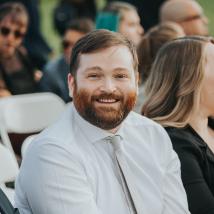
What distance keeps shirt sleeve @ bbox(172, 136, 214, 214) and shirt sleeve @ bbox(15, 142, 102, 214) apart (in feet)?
2.23

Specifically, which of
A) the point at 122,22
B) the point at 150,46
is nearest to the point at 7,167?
the point at 150,46

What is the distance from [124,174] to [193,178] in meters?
0.55

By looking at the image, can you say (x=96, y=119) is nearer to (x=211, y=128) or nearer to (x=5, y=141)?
(x=211, y=128)

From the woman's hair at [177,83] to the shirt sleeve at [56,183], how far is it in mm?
876

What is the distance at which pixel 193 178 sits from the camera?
3.81m

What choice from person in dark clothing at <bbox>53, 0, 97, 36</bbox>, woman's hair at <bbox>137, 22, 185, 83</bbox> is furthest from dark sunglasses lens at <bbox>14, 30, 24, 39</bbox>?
person in dark clothing at <bbox>53, 0, 97, 36</bbox>

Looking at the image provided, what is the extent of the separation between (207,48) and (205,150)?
50 centimetres

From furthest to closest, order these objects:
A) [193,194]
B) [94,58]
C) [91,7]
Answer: [91,7] → [193,194] → [94,58]

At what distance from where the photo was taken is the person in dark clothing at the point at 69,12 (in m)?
10.1

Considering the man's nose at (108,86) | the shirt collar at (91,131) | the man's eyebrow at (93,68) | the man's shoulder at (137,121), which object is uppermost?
the man's eyebrow at (93,68)

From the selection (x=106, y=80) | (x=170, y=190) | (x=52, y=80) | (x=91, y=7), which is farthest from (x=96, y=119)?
(x=91, y=7)

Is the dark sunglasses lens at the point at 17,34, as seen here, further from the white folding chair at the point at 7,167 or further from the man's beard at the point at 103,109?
the man's beard at the point at 103,109

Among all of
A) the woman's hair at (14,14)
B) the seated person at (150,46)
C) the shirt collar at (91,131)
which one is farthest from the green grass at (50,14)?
the shirt collar at (91,131)

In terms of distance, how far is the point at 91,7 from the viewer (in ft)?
34.7
